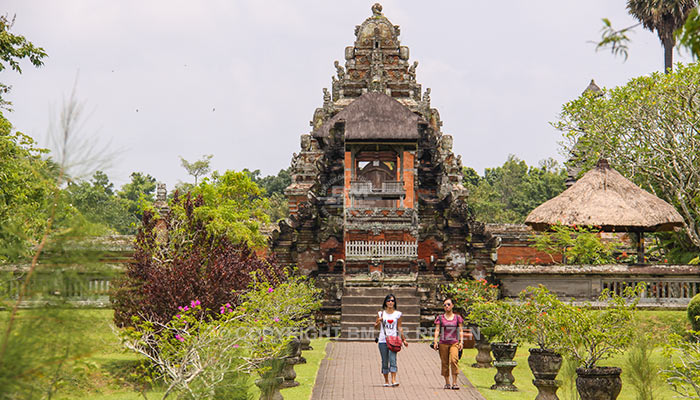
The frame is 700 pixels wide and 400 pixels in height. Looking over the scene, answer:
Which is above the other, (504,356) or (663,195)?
(663,195)

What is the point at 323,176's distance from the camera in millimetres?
26328

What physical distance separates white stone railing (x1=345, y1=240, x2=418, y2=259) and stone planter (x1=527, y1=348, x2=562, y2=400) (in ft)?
40.1

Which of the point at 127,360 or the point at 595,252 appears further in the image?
the point at 595,252

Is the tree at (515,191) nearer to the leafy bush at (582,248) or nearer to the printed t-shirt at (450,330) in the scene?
the leafy bush at (582,248)

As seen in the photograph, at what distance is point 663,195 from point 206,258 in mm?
20864

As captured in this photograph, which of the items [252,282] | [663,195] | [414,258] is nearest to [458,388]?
[252,282]

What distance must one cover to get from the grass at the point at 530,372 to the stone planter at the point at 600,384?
23.4 inches

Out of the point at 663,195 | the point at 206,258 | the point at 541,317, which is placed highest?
the point at 663,195

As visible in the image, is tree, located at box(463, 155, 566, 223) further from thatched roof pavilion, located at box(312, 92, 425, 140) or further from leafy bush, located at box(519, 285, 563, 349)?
leafy bush, located at box(519, 285, 563, 349)

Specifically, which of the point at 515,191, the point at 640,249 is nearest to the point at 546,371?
the point at 640,249

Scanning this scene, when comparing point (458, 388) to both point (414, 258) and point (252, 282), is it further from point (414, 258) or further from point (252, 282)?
point (414, 258)

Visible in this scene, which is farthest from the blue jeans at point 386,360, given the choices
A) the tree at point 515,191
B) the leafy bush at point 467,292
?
the tree at point 515,191

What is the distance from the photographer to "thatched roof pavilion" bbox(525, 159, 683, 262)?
75.9 feet

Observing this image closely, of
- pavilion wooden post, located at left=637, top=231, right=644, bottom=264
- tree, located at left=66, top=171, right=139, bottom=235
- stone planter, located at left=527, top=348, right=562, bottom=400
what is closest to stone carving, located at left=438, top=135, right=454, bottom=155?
pavilion wooden post, located at left=637, top=231, right=644, bottom=264
